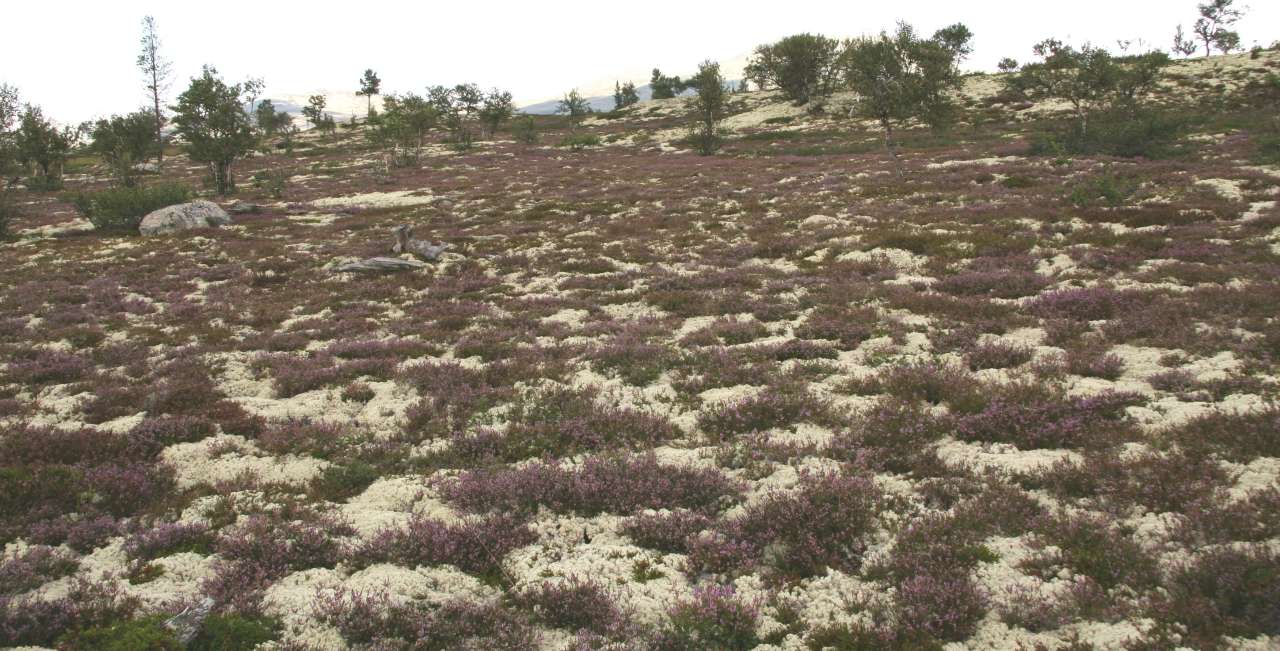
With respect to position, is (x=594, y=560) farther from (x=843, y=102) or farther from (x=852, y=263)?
(x=843, y=102)

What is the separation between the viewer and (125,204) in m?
35.8

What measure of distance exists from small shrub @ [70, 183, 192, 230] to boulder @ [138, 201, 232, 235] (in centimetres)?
197

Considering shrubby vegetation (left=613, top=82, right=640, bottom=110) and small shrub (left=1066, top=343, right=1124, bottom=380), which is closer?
small shrub (left=1066, top=343, right=1124, bottom=380)

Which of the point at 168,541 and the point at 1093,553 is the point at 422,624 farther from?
the point at 1093,553

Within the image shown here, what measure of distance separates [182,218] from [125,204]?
562 centimetres

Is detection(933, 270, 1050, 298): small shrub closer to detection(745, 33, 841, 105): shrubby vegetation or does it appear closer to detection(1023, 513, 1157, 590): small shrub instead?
detection(1023, 513, 1157, 590): small shrub

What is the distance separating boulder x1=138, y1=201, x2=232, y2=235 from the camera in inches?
1302

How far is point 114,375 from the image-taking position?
12562 mm

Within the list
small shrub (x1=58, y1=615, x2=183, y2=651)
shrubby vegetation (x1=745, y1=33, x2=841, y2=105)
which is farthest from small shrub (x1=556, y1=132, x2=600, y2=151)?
small shrub (x1=58, y1=615, x2=183, y2=651)

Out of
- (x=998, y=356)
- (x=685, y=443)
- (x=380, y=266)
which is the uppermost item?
(x=380, y=266)

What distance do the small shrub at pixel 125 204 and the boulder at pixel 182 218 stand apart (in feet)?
6.46

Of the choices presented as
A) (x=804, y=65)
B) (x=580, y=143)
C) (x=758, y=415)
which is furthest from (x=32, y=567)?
(x=804, y=65)

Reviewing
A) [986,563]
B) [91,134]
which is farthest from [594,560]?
[91,134]

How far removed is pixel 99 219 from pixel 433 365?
37.1 metres
